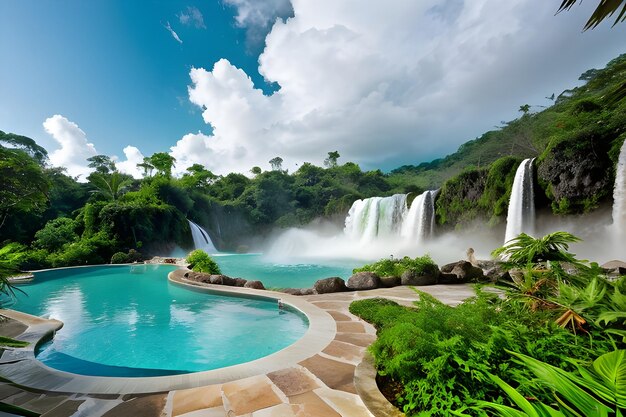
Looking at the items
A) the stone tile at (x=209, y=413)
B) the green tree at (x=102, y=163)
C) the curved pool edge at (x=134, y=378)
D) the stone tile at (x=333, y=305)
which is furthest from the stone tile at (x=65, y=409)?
the green tree at (x=102, y=163)

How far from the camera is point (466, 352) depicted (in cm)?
187

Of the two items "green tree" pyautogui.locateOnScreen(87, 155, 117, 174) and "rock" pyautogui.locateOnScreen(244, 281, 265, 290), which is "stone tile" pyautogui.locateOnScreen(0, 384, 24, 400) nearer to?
"rock" pyautogui.locateOnScreen(244, 281, 265, 290)

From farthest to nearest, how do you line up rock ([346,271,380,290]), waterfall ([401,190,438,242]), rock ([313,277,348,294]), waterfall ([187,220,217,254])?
waterfall ([187,220,217,254]) → waterfall ([401,190,438,242]) → rock ([346,271,380,290]) → rock ([313,277,348,294])

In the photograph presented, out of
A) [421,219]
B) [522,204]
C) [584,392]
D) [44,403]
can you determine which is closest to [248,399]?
[44,403]

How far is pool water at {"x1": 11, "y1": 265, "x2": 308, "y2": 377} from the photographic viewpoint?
13.3ft

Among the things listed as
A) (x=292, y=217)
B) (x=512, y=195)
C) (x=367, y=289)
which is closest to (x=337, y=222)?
(x=292, y=217)

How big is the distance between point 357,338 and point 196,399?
209 centimetres

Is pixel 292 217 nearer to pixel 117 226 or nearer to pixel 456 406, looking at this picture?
pixel 117 226

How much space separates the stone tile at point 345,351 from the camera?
10.3 feet

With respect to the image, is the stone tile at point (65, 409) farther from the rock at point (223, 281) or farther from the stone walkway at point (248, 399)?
the rock at point (223, 281)

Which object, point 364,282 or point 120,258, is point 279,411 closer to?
point 364,282

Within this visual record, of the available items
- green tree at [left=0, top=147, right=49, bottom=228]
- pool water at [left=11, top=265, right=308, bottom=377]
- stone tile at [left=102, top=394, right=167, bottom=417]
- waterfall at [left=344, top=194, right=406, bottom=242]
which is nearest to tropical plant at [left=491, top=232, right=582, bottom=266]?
pool water at [left=11, top=265, right=308, bottom=377]

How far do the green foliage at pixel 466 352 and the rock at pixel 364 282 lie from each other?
15.6 feet

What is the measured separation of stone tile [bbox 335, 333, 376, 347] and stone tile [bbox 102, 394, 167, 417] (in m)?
2.14
